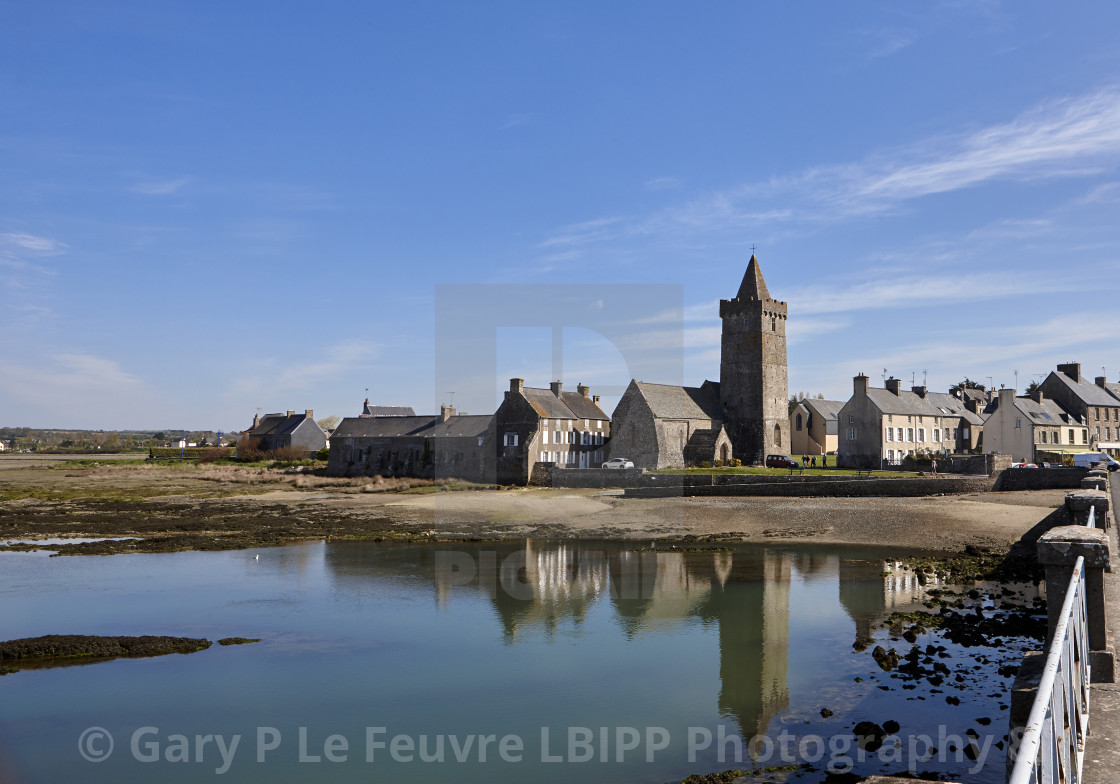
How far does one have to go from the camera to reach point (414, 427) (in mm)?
72562

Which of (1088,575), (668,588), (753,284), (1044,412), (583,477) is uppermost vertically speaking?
(753,284)

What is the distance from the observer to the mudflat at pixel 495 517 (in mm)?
33031

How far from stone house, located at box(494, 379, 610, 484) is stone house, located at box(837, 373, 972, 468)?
20.5m

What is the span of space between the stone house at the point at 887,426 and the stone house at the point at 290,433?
57108 millimetres

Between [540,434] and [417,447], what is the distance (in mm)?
14344

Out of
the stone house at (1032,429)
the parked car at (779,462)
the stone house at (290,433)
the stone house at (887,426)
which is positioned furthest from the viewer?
the stone house at (290,433)

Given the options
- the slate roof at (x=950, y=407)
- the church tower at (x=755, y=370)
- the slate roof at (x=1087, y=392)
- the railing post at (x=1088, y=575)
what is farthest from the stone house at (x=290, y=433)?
the railing post at (x=1088, y=575)

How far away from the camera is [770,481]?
149 ft

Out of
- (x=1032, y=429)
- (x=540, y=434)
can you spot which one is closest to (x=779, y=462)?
(x=540, y=434)

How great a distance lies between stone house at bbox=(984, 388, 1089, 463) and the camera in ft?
200

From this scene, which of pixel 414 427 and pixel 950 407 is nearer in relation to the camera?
pixel 950 407

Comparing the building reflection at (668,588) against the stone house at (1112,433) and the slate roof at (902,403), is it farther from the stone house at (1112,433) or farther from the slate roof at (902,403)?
the stone house at (1112,433)

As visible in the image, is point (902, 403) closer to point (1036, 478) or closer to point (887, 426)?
point (887, 426)

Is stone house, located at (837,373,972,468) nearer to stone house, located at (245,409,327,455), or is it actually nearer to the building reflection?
the building reflection
